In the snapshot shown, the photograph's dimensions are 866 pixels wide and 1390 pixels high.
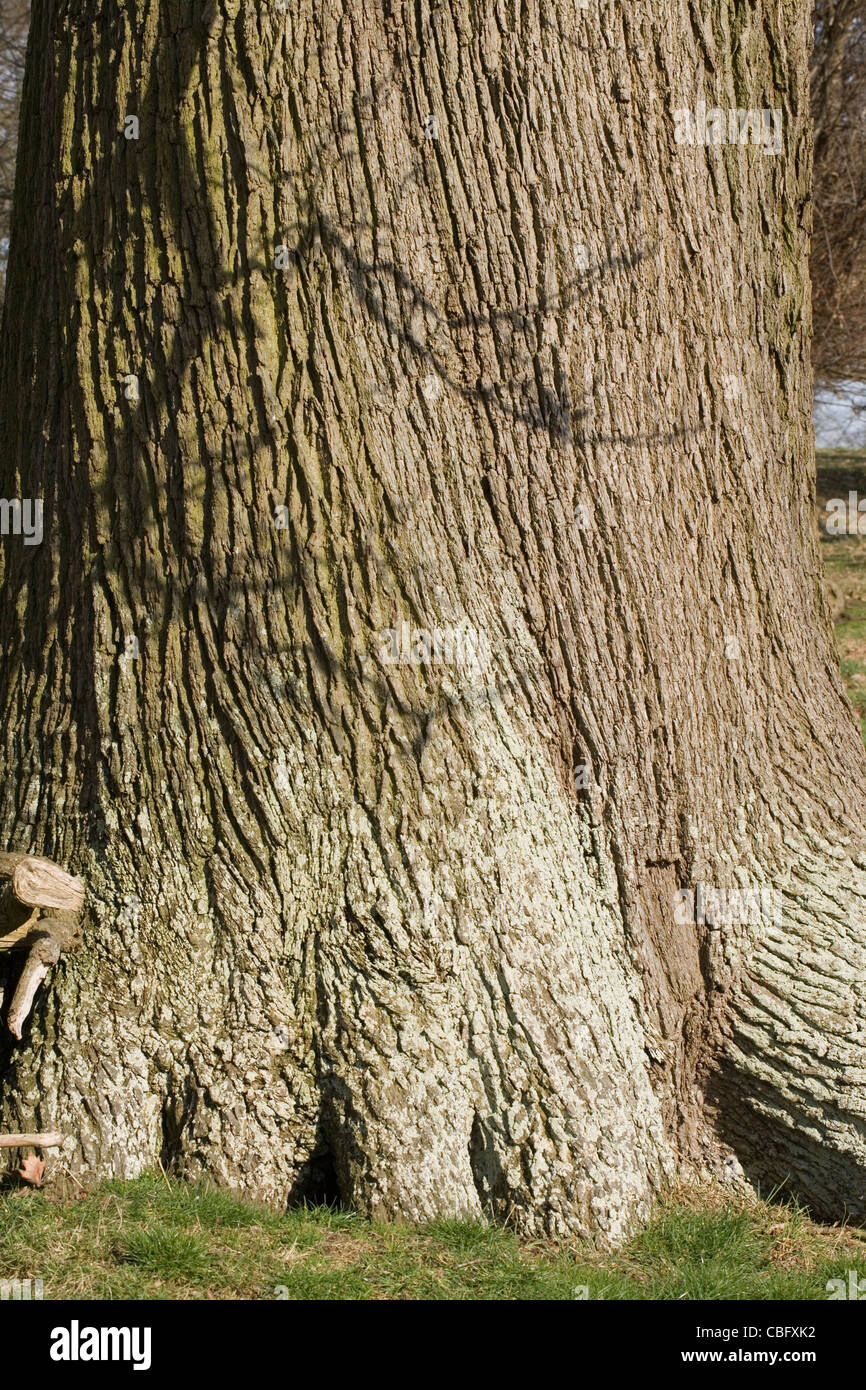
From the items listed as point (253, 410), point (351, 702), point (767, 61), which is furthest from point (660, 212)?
point (351, 702)

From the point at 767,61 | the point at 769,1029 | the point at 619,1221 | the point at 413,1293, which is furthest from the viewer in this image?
the point at 767,61

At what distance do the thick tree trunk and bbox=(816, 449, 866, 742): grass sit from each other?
3256 mm

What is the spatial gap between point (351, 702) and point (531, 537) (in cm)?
73

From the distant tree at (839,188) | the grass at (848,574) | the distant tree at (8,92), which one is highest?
the distant tree at (8,92)

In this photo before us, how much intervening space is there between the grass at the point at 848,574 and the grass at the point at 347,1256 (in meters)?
3.63

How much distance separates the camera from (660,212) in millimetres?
3688

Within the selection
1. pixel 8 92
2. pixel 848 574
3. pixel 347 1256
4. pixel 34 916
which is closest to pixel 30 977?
pixel 34 916

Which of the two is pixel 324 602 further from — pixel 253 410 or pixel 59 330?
pixel 59 330

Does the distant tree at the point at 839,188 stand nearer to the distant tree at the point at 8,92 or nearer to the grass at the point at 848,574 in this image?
the grass at the point at 848,574

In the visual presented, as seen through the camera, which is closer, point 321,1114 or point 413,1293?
point 413,1293

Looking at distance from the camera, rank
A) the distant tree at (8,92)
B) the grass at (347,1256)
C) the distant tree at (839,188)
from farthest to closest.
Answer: the distant tree at (8,92)
the distant tree at (839,188)
the grass at (347,1256)

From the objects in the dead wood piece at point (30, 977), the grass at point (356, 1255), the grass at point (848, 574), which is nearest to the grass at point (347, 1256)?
the grass at point (356, 1255)

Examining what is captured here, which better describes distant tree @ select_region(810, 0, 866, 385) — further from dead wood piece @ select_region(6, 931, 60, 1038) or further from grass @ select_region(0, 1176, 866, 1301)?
dead wood piece @ select_region(6, 931, 60, 1038)

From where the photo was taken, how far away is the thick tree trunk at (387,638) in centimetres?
343
